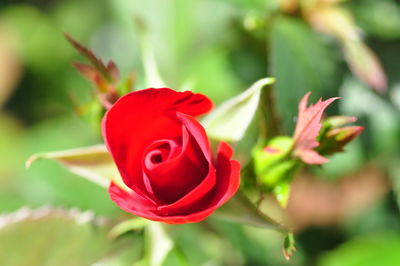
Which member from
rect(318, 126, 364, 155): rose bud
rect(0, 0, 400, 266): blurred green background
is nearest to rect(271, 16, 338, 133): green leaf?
rect(0, 0, 400, 266): blurred green background

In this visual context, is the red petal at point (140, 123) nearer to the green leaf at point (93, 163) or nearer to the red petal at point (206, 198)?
the red petal at point (206, 198)

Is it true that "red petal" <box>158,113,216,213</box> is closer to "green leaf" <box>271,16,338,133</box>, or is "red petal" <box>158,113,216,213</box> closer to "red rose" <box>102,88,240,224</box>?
"red rose" <box>102,88,240,224</box>

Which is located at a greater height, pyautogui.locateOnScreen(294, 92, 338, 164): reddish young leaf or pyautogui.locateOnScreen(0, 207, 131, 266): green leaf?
pyautogui.locateOnScreen(294, 92, 338, 164): reddish young leaf

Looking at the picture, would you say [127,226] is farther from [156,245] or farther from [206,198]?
[206,198]

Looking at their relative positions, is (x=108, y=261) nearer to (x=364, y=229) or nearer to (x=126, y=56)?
(x=364, y=229)

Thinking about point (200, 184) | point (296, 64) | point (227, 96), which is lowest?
point (227, 96)

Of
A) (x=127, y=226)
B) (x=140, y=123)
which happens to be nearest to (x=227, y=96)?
(x=127, y=226)
